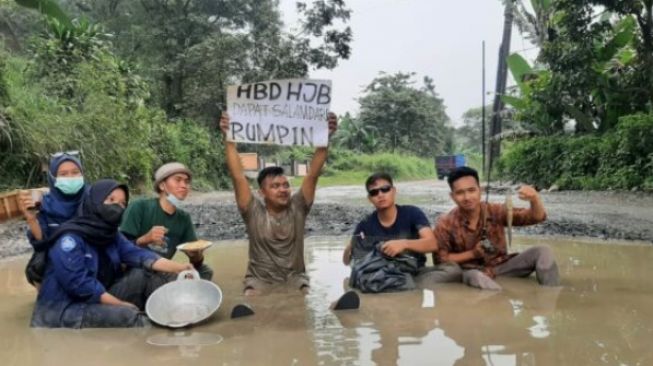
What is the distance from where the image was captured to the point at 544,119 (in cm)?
2027

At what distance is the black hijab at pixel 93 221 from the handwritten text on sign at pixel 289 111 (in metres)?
1.59

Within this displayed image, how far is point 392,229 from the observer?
5500mm

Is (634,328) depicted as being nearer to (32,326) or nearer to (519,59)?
(32,326)

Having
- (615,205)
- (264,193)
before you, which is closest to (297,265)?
(264,193)

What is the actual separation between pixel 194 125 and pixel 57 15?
22120 mm

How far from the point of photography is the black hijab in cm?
421

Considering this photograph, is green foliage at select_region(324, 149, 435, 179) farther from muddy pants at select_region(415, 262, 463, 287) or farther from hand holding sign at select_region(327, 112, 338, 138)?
muddy pants at select_region(415, 262, 463, 287)

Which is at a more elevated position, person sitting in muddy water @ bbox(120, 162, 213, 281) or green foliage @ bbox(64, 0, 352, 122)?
green foliage @ bbox(64, 0, 352, 122)

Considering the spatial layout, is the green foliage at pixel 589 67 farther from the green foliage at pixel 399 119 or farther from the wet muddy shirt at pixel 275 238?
the green foliage at pixel 399 119

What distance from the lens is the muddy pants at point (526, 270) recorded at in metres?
5.32

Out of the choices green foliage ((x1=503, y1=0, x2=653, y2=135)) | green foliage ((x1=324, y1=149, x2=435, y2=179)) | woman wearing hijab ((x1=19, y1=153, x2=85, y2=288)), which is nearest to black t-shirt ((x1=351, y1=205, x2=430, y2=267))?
woman wearing hijab ((x1=19, y1=153, x2=85, y2=288))

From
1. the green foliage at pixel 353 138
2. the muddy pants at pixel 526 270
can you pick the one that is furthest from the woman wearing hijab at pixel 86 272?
the green foliage at pixel 353 138

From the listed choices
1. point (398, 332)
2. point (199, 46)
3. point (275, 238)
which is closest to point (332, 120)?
point (275, 238)

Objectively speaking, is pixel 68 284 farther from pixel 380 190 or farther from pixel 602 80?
pixel 602 80
